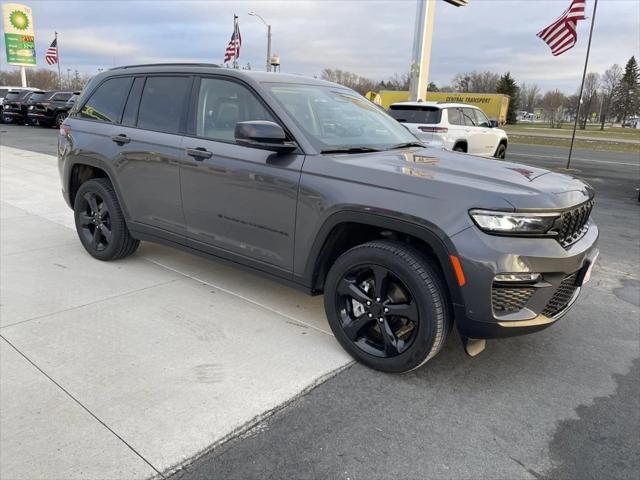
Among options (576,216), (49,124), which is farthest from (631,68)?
(576,216)

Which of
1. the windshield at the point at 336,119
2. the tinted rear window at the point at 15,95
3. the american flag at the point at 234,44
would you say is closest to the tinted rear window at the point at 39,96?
the tinted rear window at the point at 15,95

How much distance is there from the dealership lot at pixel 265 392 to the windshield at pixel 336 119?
1.35m

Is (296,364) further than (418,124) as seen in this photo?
No

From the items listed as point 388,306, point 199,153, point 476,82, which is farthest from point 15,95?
point 476,82

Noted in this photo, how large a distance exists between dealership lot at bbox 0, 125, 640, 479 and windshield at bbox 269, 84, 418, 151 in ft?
4.43

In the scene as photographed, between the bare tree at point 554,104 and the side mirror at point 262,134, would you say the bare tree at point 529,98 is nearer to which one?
the bare tree at point 554,104

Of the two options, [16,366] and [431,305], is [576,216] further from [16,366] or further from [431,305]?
[16,366]

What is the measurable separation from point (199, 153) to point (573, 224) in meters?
2.58

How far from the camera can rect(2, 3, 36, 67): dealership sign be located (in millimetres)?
45531

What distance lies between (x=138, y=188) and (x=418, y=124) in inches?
369

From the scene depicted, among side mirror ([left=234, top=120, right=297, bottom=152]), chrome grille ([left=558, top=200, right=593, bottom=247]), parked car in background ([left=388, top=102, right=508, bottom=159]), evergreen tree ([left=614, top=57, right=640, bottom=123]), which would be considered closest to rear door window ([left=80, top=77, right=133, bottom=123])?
side mirror ([left=234, top=120, right=297, bottom=152])

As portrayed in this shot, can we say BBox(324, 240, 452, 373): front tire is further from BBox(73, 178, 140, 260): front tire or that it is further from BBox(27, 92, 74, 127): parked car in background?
BBox(27, 92, 74, 127): parked car in background

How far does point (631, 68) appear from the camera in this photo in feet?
265

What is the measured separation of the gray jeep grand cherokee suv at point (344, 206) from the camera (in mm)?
2705
